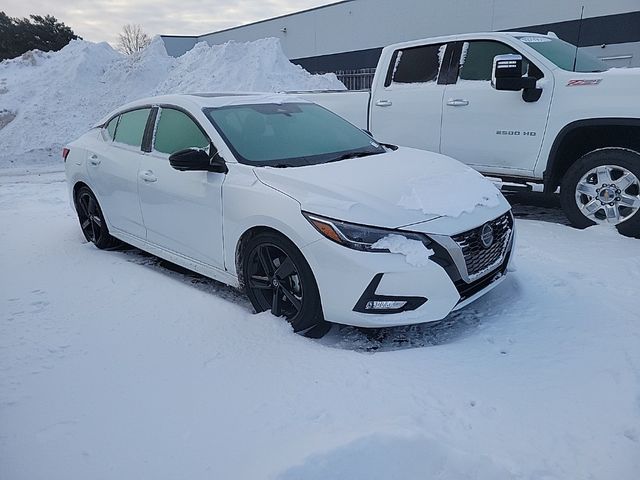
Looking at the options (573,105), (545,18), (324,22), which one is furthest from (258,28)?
(573,105)

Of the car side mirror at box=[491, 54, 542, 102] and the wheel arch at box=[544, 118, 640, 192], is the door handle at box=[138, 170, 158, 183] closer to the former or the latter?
the car side mirror at box=[491, 54, 542, 102]

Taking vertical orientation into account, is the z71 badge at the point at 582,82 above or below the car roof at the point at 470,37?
below

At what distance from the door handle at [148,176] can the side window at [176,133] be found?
22 centimetres

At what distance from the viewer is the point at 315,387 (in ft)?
8.74

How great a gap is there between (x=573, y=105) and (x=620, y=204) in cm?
109

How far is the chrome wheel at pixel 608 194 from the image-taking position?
4883 millimetres

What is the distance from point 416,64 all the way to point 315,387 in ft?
15.9

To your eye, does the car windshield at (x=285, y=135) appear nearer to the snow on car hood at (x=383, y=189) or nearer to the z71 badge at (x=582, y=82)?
the snow on car hood at (x=383, y=189)

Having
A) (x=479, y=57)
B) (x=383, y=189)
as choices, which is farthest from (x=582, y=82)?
(x=383, y=189)

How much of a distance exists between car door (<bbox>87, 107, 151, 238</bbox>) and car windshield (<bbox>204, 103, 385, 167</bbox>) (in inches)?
39.9

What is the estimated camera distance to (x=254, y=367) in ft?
9.50

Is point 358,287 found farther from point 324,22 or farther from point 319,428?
point 324,22

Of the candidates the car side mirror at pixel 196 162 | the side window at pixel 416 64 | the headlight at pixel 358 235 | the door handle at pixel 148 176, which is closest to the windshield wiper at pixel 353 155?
the car side mirror at pixel 196 162

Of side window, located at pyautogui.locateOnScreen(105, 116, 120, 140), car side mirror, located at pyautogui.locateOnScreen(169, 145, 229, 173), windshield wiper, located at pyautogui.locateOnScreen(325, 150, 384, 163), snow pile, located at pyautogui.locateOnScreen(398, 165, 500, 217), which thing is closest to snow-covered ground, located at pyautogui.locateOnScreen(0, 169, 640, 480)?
snow pile, located at pyautogui.locateOnScreen(398, 165, 500, 217)
